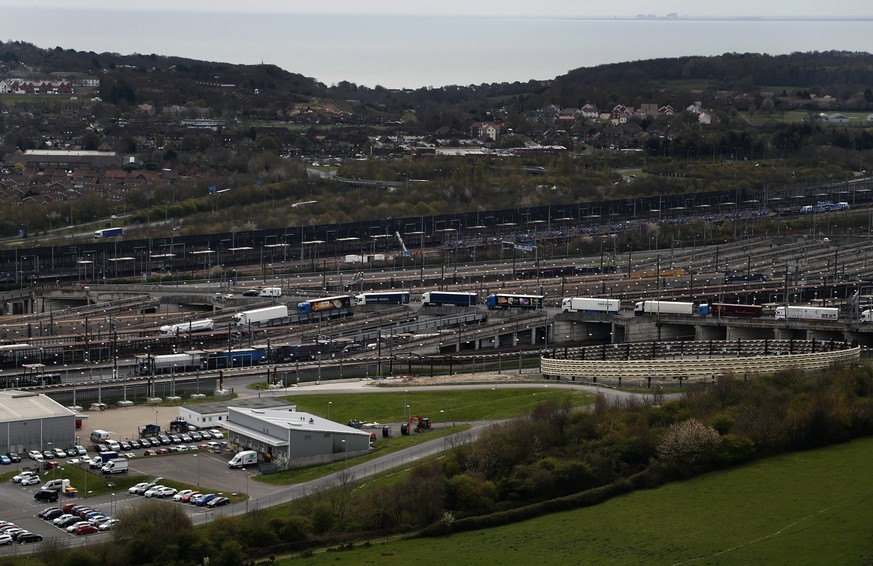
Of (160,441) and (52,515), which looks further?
(160,441)

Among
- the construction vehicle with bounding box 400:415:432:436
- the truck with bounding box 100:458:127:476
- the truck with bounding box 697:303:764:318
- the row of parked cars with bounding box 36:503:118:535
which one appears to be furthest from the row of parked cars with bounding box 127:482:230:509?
the truck with bounding box 697:303:764:318

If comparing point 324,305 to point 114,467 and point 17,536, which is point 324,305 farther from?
point 17,536

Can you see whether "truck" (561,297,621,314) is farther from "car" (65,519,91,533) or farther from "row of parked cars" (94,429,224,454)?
"car" (65,519,91,533)

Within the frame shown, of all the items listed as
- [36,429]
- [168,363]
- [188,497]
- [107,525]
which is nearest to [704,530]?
[188,497]

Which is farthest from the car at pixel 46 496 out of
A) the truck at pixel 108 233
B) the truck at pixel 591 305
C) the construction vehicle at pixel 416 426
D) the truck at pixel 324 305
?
the truck at pixel 108 233

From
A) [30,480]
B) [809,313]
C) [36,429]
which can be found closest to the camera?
[30,480]

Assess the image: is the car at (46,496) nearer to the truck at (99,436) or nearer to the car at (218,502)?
the car at (218,502)

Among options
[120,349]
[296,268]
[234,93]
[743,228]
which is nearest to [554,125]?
[234,93]

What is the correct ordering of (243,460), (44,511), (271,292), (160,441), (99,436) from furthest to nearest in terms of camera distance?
(271,292) → (99,436) → (160,441) → (243,460) → (44,511)
